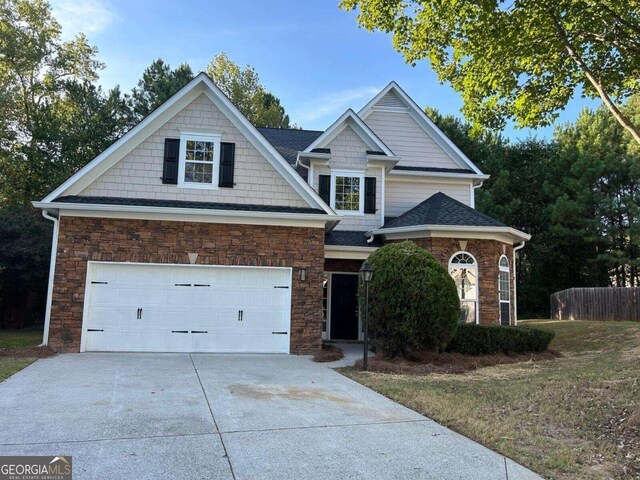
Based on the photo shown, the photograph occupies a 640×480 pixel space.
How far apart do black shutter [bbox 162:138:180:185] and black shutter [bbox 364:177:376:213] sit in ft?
20.2

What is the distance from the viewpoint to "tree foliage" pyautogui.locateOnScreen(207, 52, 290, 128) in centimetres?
3262

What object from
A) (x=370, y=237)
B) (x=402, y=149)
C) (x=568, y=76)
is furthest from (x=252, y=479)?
(x=402, y=149)

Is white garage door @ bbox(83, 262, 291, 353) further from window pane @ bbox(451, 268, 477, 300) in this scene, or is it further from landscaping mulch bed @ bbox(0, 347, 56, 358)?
window pane @ bbox(451, 268, 477, 300)

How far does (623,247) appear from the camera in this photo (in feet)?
88.7

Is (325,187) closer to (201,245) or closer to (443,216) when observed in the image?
(443,216)

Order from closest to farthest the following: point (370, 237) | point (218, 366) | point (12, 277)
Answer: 1. point (218, 366)
2. point (370, 237)
3. point (12, 277)

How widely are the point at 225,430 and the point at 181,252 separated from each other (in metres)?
6.72

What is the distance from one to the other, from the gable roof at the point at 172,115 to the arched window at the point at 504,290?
5.25m

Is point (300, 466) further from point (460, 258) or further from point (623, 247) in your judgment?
point (623, 247)

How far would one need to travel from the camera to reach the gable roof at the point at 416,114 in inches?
659

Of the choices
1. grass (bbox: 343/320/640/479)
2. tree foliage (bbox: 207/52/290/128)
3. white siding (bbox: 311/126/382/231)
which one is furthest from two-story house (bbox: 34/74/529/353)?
tree foliage (bbox: 207/52/290/128)

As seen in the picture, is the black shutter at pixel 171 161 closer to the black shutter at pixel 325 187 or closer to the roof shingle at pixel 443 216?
the black shutter at pixel 325 187

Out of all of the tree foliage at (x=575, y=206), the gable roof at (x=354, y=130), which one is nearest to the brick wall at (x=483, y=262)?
the gable roof at (x=354, y=130)

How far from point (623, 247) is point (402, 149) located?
18145 mm
